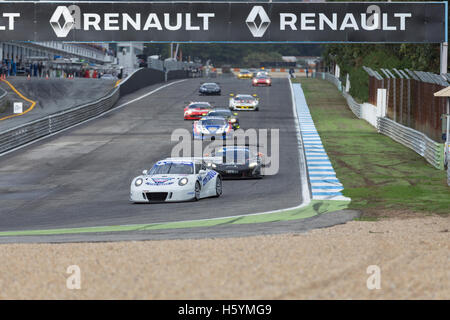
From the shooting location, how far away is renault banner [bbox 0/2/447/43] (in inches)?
1599

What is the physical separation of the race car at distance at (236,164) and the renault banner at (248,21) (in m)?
15.1

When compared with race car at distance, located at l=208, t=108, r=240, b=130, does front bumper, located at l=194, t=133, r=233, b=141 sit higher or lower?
lower

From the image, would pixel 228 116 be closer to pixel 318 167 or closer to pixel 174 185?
pixel 318 167

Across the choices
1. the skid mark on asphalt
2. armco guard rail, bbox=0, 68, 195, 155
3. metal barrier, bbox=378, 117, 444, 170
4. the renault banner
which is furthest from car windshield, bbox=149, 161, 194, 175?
the renault banner

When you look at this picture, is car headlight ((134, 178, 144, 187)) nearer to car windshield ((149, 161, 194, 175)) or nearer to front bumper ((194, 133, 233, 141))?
car windshield ((149, 161, 194, 175))

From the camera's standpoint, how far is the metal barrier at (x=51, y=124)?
3688 centimetres

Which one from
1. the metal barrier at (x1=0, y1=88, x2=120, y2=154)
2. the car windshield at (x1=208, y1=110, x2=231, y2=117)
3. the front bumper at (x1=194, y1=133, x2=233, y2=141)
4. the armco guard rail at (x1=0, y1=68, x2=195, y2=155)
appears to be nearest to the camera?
the metal barrier at (x1=0, y1=88, x2=120, y2=154)

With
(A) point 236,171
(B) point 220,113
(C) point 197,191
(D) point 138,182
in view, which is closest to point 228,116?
(B) point 220,113

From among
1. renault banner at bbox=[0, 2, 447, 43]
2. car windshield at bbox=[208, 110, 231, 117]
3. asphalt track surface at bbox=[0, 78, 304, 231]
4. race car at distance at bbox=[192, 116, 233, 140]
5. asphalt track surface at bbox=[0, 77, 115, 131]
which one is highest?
renault banner at bbox=[0, 2, 447, 43]

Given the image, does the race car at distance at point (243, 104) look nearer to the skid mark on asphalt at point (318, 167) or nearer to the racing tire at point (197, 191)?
the skid mark on asphalt at point (318, 167)

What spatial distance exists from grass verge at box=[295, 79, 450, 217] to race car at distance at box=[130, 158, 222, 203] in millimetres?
3861

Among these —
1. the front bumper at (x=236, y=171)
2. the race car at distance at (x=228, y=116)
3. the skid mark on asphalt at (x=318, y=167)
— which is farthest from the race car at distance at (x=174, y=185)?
the race car at distance at (x=228, y=116)
